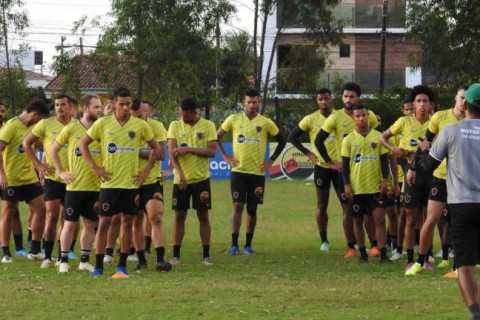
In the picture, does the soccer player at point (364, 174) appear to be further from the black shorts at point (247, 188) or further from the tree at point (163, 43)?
the tree at point (163, 43)

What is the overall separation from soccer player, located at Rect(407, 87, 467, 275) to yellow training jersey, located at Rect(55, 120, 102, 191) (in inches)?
161

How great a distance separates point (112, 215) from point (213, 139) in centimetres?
297

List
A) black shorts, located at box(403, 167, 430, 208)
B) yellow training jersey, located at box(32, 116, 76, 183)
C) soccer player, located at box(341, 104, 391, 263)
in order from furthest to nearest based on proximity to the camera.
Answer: soccer player, located at box(341, 104, 391, 263), yellow training jersey, located at box(32, 116, 76, 183), black shorts, located at box(403, 167, 430, 208)

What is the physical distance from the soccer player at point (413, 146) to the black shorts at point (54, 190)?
15.1 feet

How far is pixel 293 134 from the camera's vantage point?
750 inches

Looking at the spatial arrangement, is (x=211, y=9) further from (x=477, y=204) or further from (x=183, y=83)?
(x=477, y=204)

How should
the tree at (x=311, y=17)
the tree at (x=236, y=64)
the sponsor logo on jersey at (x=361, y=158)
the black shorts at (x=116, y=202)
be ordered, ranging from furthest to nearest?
the tree at (x=236, y=64) < the tree at (x=311, y=17) < the sponsor logo on jersey at (x=361, y=158) < the black shorts at (x=116, y=202)

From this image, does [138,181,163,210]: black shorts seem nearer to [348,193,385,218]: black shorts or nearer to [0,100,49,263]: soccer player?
[0,100,49,263]: soccer player

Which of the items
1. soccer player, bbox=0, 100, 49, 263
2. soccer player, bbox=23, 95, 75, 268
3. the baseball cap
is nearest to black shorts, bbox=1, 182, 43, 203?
soccer player, bbox=0, 100, 49, 263

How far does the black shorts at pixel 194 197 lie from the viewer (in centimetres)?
1702

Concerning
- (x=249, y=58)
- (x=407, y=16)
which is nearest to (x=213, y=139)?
(x=407, y=16)

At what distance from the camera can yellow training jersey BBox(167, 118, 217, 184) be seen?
17109 mm

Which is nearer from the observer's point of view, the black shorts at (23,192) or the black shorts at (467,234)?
the black shorts at (467,234)

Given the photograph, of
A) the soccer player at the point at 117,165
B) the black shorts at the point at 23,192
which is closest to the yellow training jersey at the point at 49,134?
the black shorts at the point at 23,192
